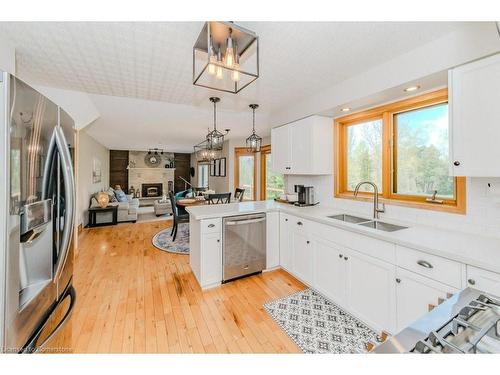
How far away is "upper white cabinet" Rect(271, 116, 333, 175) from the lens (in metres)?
2.83

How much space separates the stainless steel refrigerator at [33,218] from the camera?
31.5 inches

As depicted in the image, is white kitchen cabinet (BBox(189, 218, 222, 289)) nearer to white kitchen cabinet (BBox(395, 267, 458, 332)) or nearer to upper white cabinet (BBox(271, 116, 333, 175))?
upper white cabinet (BBox(271, 116, 333, 175))

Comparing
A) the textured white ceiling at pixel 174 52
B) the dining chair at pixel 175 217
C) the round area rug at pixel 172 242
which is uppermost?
the textured white ceiling at pixel 174 52

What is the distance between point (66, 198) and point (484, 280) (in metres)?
2.37

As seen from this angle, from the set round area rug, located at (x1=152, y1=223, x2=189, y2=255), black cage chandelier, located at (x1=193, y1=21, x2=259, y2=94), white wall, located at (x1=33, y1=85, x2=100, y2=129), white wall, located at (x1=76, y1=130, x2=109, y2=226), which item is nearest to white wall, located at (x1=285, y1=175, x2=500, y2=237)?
black cage chandelier, located at (x1=193, y1=21, x2=259, y2=94)

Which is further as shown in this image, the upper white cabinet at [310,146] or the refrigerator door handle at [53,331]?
the upper white cabinet at [310,146]

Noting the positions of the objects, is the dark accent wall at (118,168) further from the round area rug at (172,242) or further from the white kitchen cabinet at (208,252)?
the white kitchen cabinet at (208,252)

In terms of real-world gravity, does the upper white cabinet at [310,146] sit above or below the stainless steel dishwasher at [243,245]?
above

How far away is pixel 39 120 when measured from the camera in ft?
3.17

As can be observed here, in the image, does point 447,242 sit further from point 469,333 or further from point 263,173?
point 263,173

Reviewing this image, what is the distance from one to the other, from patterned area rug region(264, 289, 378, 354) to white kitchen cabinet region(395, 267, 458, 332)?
355 millimetres

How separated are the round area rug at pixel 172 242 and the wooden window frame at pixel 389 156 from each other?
109 inches

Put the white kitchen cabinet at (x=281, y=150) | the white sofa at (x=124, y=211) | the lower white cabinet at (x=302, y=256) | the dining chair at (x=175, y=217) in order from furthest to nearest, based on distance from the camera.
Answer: the white sofa at (x=124, y=211)
the dining chair at (x=175, y=217)
the white kitchen cabinet at (x=281, y=150)
the lower white cabinet at (x=302, y=256)

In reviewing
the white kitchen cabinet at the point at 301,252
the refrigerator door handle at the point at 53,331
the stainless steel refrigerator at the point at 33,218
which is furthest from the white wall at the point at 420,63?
the refrigerator door handle at the point at 53,331
